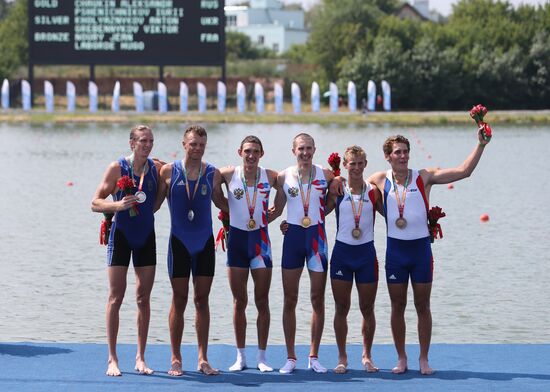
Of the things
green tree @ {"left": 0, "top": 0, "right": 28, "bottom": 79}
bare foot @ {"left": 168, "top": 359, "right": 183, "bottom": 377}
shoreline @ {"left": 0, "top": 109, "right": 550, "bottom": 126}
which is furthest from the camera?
green tree @ {"left": 0, "top": 0, "right": 28, "bottom": 79}

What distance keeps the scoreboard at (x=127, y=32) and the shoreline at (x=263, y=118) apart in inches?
119

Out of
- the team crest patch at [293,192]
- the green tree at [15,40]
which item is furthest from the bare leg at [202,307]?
the green tree at [15,40]

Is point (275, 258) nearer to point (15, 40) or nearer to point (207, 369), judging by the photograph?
point (207, 369)

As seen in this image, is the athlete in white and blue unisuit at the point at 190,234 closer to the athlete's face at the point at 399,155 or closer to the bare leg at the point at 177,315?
the bare leg at the point at 177,315

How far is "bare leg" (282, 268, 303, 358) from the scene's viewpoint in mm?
9703

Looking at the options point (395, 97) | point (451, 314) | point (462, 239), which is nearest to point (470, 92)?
point (395, 97)

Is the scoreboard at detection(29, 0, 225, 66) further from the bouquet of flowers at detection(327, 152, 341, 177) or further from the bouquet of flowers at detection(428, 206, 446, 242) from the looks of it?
the bouquet of flowers at detection(428, 206, 446, 242)

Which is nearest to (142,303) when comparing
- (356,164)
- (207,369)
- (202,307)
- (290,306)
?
(202,307)

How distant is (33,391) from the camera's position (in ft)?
28.7

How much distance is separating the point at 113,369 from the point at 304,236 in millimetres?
1894

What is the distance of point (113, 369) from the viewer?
9.35m

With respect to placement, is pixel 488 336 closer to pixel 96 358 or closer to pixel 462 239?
pixel 96 358

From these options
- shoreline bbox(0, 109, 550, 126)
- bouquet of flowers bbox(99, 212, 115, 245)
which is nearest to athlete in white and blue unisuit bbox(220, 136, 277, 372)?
bouquet of flowers bbox(99, 212, 115, 245)

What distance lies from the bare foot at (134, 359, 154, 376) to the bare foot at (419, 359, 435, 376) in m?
2.17
